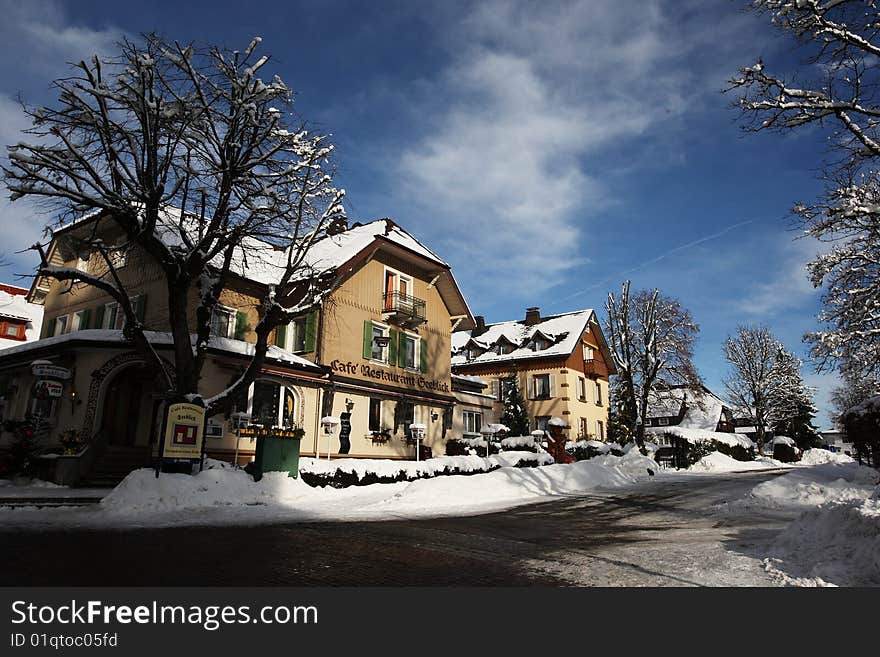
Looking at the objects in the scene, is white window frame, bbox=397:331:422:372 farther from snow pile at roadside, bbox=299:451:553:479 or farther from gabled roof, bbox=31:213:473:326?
snow pile at roadside, bbox=299:451:553:479

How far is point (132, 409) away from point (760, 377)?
4962 centimetres

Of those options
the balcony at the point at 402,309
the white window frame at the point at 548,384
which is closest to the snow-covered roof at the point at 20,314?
the balcony at the point at 402,309

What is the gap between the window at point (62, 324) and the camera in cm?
2492

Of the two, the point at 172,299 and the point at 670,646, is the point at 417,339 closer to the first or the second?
the point at 172,299

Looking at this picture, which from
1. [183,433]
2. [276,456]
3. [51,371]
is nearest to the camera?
[183,433]

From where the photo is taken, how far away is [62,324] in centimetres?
2523

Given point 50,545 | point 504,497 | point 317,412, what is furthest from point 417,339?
point 50,545

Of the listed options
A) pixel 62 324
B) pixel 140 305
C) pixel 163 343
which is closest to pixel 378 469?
pixel 163 343

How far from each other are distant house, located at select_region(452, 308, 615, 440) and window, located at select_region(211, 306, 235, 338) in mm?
21824

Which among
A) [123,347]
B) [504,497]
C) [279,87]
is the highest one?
Result: [279,87]

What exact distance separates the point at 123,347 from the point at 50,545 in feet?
37.9

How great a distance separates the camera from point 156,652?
3.80 metres

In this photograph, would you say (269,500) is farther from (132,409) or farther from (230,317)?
(230,317)

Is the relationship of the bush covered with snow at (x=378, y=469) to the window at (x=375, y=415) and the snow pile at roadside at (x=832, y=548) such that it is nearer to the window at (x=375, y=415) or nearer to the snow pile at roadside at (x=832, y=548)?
the window at (x=375, y=415)
